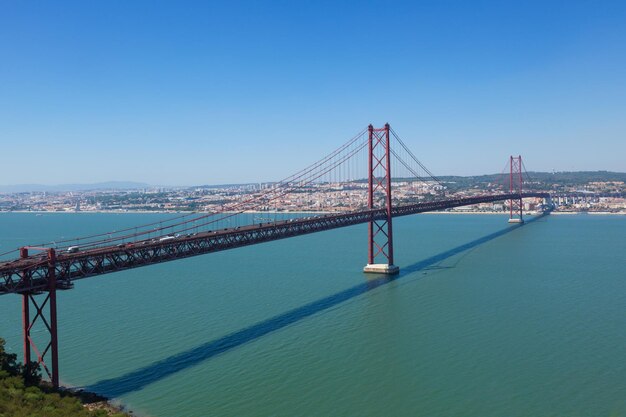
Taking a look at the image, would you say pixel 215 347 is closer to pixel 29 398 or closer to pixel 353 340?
pixel 353 340

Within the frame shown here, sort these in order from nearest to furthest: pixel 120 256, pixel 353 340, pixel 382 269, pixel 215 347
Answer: pixel 120 256 < pixel 215 347 < pixel 353 340 < pixel 382 269

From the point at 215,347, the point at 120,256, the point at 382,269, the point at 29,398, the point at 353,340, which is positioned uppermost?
the point at 120,256

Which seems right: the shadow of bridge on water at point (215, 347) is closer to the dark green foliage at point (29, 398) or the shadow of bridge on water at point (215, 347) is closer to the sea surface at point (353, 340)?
the sea surface at point (353, 340)

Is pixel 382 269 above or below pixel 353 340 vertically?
above

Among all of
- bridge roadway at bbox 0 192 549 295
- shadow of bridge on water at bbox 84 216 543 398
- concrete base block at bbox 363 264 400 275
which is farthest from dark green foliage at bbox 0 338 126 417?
concrete base block at bbox 363 264 400 275

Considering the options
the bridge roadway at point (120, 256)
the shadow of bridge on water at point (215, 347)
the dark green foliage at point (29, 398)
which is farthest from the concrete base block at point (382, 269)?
the dark green foliage at point (29, 398)

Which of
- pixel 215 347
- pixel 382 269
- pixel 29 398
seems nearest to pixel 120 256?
pixel 215 347
